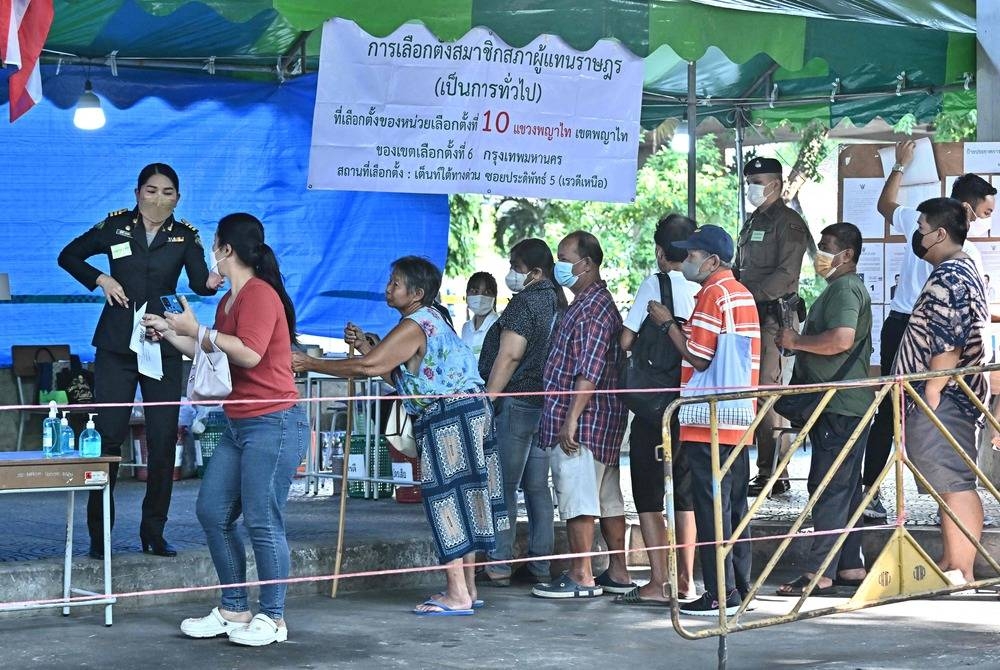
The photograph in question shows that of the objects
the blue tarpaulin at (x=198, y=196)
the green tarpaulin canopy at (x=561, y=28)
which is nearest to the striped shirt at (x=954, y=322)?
the green tarpaulin canopy at (x=561, y=28)

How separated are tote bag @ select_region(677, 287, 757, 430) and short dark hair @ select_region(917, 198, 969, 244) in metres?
1.26

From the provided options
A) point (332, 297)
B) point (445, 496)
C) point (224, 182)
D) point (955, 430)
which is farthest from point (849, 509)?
point (224, 182)

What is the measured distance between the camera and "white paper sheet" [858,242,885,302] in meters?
10.1

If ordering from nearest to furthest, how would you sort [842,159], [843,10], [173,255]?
[173,255] < [843,10] < [842,159]

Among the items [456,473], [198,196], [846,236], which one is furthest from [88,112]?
[846,236]

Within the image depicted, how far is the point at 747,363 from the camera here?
686cm

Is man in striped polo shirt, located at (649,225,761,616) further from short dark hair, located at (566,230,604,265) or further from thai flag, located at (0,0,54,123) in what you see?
thai flag, located at (0,0,54,123)

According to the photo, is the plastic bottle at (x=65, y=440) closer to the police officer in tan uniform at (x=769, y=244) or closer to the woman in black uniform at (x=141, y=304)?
the woman in black uniform at (x=141, y=304)

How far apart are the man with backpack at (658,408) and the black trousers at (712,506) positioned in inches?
9.2

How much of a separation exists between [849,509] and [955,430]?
844 mm

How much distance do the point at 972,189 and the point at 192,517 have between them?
16.8 feet

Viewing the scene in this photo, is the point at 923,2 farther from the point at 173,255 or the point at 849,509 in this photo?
the point at 173,255

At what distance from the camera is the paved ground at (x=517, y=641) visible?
20.0 ft

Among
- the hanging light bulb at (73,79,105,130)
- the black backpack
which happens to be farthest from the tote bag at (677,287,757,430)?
the hanging light bulb at (73,79,105,130)
